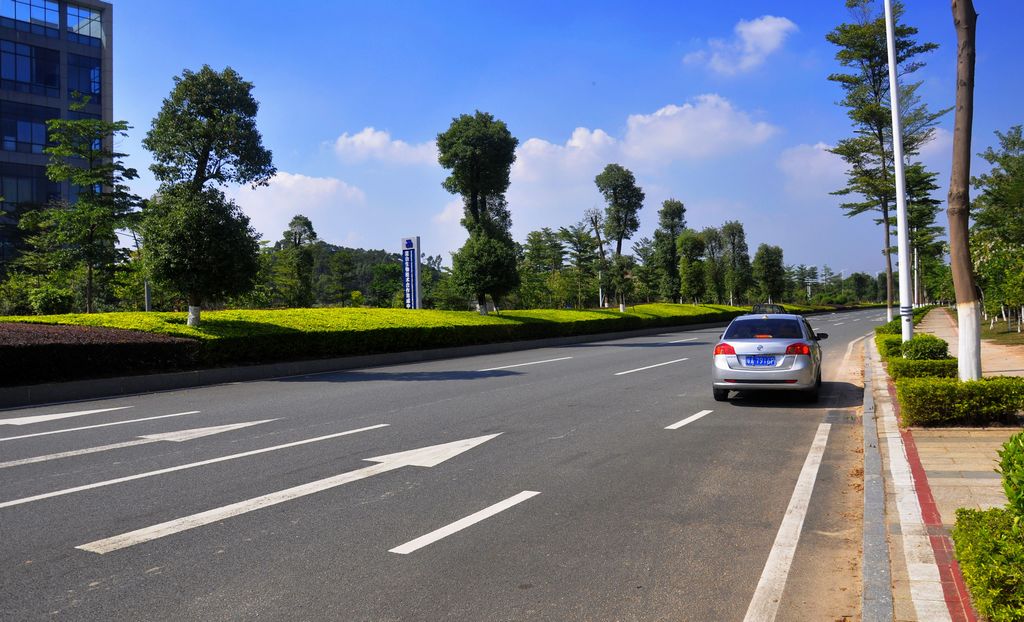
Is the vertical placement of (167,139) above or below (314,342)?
above

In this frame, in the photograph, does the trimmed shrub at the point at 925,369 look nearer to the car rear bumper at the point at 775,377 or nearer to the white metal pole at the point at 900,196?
the car rear bumper at the point at 775,377

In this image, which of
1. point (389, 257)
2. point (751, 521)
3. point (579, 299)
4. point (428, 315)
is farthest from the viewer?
point (389, 257)

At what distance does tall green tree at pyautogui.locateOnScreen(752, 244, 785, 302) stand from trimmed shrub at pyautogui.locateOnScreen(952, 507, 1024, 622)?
7819 centimetres

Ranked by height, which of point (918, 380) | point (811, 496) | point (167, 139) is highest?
point (167, 139)

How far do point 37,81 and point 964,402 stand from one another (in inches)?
2138

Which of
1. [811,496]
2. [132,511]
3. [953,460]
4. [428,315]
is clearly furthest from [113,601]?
[428,315]

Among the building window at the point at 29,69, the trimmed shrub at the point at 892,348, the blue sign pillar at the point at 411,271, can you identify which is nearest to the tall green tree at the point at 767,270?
the blue sign pillar at the point at 411,271

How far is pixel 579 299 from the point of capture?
53.8 m

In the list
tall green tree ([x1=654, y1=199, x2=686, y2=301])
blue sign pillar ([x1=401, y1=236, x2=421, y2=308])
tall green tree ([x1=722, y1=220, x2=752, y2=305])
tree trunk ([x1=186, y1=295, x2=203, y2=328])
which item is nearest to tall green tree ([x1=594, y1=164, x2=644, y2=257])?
tall green tree ([x1=654, y1=199, x2=686, y2=301])

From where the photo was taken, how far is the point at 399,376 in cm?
1552

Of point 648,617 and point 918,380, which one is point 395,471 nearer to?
point 648,617

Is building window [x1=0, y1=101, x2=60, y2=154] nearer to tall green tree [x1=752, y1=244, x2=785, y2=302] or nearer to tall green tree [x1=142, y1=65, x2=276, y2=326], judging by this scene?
tall green tree [x1=142, y1=65, x2=276, y2=326]

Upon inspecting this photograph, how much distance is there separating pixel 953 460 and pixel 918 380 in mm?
2240

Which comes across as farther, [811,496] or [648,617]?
[811,496]
